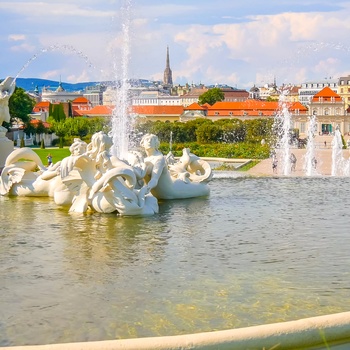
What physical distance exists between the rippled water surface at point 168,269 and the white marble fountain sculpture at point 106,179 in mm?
309

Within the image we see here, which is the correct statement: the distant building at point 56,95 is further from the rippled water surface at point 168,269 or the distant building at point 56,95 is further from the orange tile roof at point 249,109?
the rippled water surface at point 168,269

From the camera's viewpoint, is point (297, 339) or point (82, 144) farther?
point (82, 144)

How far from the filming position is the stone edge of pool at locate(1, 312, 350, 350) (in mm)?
4883

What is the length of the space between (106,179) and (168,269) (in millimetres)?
3112

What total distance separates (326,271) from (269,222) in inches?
123

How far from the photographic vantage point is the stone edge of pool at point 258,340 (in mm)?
4883

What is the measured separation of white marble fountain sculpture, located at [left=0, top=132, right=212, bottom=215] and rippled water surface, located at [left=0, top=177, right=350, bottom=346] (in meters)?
0.31

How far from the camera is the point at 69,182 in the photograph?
39.8 ft

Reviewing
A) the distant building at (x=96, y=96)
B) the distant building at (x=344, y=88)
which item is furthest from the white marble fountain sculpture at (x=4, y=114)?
the distant building at (x=96, y=96)

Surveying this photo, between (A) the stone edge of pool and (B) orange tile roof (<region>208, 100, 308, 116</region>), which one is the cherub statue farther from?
(B) orange tile roof (<region>208, 100, 308, 116</region>)

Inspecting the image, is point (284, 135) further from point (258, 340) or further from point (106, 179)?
point (258, 340)

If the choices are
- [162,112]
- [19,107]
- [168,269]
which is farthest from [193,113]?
[168,269]

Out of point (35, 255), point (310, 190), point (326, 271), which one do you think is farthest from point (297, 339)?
point (310, 190)

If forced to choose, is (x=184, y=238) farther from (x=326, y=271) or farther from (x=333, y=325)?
(x=333, y=325)
